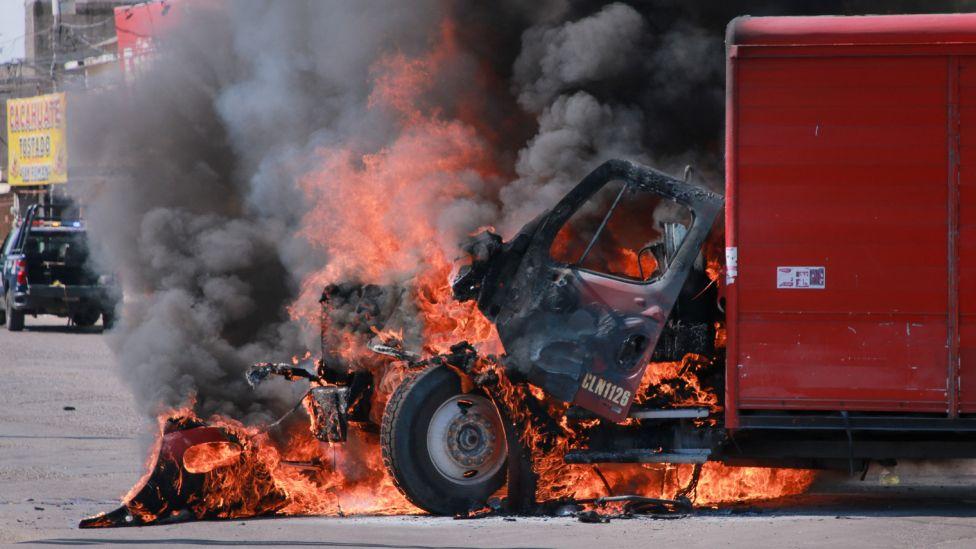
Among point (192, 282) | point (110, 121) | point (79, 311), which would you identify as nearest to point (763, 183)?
point (192, 282)

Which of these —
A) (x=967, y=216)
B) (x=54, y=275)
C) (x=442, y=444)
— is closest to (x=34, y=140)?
(x=54, y=275)

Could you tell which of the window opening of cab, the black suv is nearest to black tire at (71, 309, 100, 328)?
the black suv

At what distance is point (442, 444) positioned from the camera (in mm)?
8438

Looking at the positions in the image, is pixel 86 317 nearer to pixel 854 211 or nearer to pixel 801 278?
pixel 801 278

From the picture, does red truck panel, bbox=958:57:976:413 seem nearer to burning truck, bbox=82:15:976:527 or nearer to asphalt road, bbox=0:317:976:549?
burning truck, bbox=82:15:976:527

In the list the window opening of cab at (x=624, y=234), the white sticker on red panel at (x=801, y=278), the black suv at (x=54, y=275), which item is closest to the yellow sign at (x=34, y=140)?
the black suv at (x=54, y=275)

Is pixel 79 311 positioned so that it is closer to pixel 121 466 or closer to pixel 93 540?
pixel 121 466

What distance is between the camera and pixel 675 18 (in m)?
11.6

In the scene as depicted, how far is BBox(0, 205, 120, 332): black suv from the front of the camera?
1033 inches

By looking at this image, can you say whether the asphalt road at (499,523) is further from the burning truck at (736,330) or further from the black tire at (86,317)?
the black tire at (86,317)

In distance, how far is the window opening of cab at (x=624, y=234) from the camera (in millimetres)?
8617

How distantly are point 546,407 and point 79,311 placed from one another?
789 inches

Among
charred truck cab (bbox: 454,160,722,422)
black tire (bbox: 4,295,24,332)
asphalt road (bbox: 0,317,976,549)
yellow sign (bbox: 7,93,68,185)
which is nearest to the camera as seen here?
asphalt road (bbox: 0,317,976,549)

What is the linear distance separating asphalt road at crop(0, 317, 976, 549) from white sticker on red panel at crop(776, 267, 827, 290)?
133 cm
